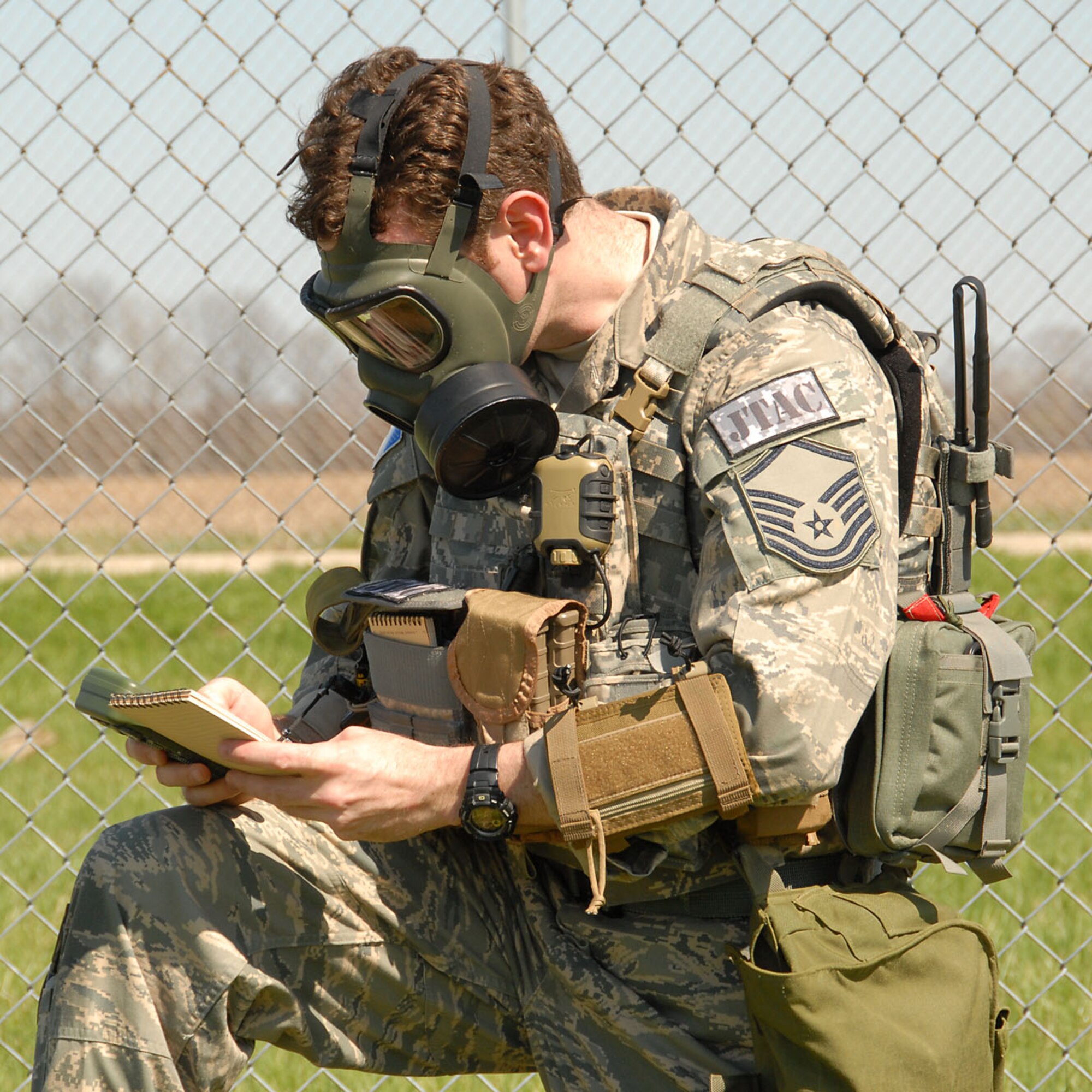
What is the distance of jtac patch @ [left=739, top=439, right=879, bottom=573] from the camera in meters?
1.96

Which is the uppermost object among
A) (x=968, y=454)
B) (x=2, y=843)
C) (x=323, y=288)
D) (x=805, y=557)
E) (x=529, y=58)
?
(x=529, y=58)

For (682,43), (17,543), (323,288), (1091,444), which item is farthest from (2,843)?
(17,543)

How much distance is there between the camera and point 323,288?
7.38 feet

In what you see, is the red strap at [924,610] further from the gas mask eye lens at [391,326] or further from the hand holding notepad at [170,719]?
the hand holding notepad at [170,719]

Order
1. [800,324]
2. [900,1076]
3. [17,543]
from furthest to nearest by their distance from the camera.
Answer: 1. [17,543]
2. [800,324]
3. [900,1076]

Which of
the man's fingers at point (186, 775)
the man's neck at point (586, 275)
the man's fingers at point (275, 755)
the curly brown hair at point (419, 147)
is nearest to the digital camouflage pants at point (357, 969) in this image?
the man's fingers at point (186, 775)

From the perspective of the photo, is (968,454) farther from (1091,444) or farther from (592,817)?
(1091,444)

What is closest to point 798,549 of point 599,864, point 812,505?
point 812,505

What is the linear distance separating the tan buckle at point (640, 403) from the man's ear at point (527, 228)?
26 cm

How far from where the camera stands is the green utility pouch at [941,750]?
6.70 ft

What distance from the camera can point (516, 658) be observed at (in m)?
2.11

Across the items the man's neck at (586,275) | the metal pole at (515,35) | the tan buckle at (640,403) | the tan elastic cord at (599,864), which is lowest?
the tan elastic cord at (599,864)

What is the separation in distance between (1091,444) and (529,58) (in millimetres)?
2820

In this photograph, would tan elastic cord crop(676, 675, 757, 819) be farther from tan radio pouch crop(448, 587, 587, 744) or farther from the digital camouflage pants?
the digital camouflage pants
